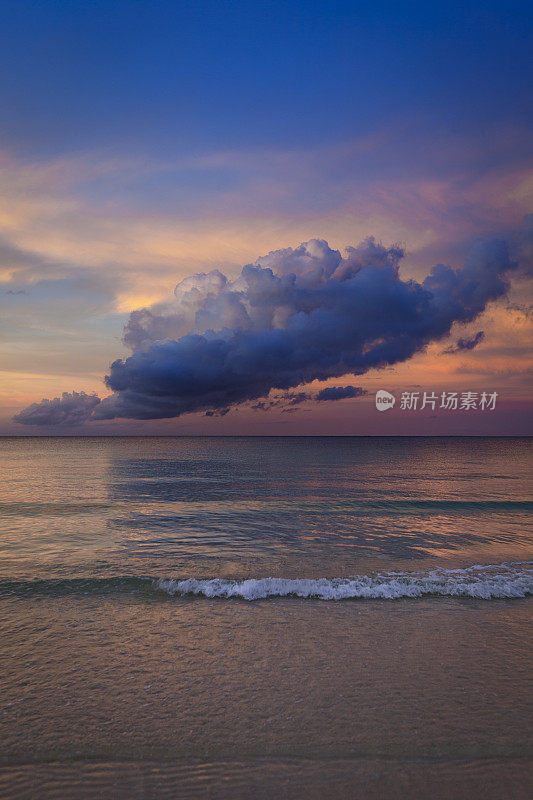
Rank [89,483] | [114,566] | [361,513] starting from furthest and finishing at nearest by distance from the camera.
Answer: [89,483]
[361,513]
[114,566]

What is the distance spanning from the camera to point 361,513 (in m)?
26.2

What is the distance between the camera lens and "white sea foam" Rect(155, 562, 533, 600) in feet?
38.0

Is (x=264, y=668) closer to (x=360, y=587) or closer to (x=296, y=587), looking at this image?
(x=296, y=587)

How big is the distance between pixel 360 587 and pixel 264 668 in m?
4.99

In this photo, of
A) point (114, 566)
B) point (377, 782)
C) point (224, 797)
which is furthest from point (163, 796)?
point (114, 566)

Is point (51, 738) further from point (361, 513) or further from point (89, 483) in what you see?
point (89, 483)

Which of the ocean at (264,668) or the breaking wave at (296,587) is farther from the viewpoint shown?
the breaking wave at (296,587)

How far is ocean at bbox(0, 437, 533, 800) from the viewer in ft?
17.8

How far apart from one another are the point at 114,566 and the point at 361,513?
16165 mm

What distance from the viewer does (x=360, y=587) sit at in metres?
12.0

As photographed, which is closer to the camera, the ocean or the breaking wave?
the ocean

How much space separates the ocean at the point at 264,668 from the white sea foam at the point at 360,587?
6cm

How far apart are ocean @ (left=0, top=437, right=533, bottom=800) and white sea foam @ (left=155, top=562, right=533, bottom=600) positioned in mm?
61

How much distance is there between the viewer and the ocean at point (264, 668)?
5434 mm
